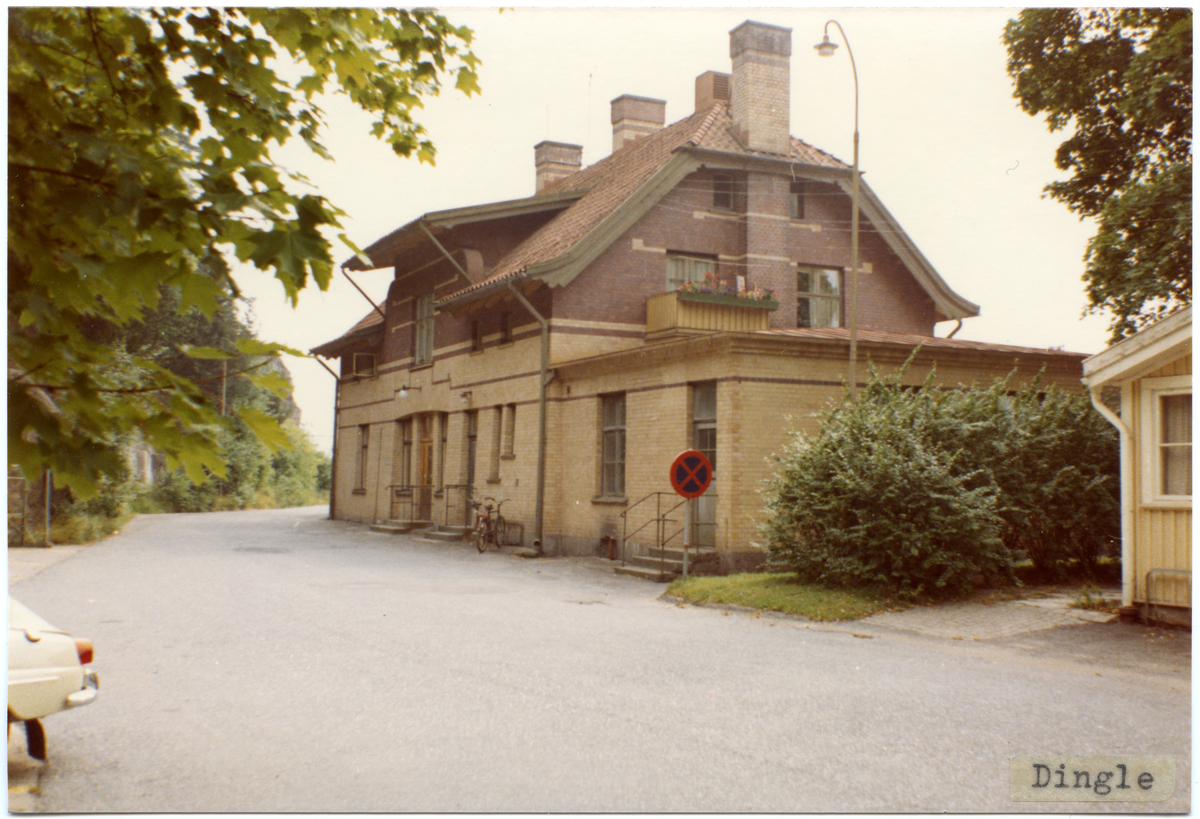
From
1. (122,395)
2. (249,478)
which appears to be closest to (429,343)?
(249,478)

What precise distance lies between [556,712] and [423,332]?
71.0ft

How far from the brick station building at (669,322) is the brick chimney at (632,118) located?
997 millimetres

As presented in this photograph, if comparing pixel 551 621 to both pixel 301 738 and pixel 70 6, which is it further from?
pixel 70 6

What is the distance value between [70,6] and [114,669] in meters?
5.32

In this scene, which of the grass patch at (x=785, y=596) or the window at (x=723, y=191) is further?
the window at (x=723, y=191)

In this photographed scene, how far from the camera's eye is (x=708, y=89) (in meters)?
23.9

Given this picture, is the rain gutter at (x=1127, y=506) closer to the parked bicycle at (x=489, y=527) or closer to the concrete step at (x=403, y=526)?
the parked bicycle at (x=489, y=527)

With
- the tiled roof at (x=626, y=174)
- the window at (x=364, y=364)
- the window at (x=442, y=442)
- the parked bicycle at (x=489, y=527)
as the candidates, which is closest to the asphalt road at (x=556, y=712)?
the parked bicycle at (x=489, y=527)

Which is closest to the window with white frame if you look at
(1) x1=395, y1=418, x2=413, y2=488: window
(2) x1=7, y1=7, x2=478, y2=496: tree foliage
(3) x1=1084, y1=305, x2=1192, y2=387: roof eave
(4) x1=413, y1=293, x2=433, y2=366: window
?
(3) x1=1084, y1=305, x2=1192, y2=387: roof eave

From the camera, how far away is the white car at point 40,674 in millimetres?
4832

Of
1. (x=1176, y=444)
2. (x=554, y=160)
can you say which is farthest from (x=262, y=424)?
(x=554, y=160)

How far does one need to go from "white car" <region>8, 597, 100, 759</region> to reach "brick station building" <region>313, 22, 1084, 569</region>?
466 inches

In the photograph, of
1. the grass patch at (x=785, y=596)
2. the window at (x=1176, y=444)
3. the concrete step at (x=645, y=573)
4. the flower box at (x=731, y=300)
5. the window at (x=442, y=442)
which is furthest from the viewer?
the window at (x=442, y=442)

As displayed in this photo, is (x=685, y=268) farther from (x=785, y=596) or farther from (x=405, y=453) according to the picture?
(x=405, y=453)
